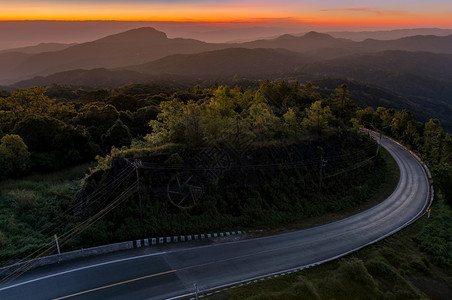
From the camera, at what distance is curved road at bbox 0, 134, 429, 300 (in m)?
14.5

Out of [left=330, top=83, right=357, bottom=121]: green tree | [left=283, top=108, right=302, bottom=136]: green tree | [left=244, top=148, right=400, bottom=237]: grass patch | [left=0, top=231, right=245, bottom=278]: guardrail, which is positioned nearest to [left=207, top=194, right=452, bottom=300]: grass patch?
[left=244, top=148, right=400, bottom=237]: grass patch

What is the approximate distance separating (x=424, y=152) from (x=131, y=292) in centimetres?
5556

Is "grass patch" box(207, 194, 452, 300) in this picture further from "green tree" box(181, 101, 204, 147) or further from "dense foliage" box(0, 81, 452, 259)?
"green tree" box(181, 101, 204, 147)

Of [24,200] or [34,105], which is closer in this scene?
[24,200]

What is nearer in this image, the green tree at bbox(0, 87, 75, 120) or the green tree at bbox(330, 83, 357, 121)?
the green tree at bbox(0, 87, 75, 120)

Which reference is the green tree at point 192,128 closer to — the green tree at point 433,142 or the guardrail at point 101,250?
the guardrail at point 101,250

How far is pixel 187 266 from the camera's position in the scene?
1708 cm

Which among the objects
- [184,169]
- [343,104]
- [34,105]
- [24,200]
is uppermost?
[34,105]

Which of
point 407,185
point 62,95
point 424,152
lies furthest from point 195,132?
point 62,95

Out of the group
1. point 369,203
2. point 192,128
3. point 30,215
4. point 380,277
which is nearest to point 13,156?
point 30,215

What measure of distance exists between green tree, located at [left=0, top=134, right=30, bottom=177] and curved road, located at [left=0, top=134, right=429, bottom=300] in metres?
16.7

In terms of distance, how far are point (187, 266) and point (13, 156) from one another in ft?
73.4

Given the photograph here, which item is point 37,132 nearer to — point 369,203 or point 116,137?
point 116,137

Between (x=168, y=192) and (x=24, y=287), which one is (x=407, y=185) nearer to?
(x=168, y=192)
